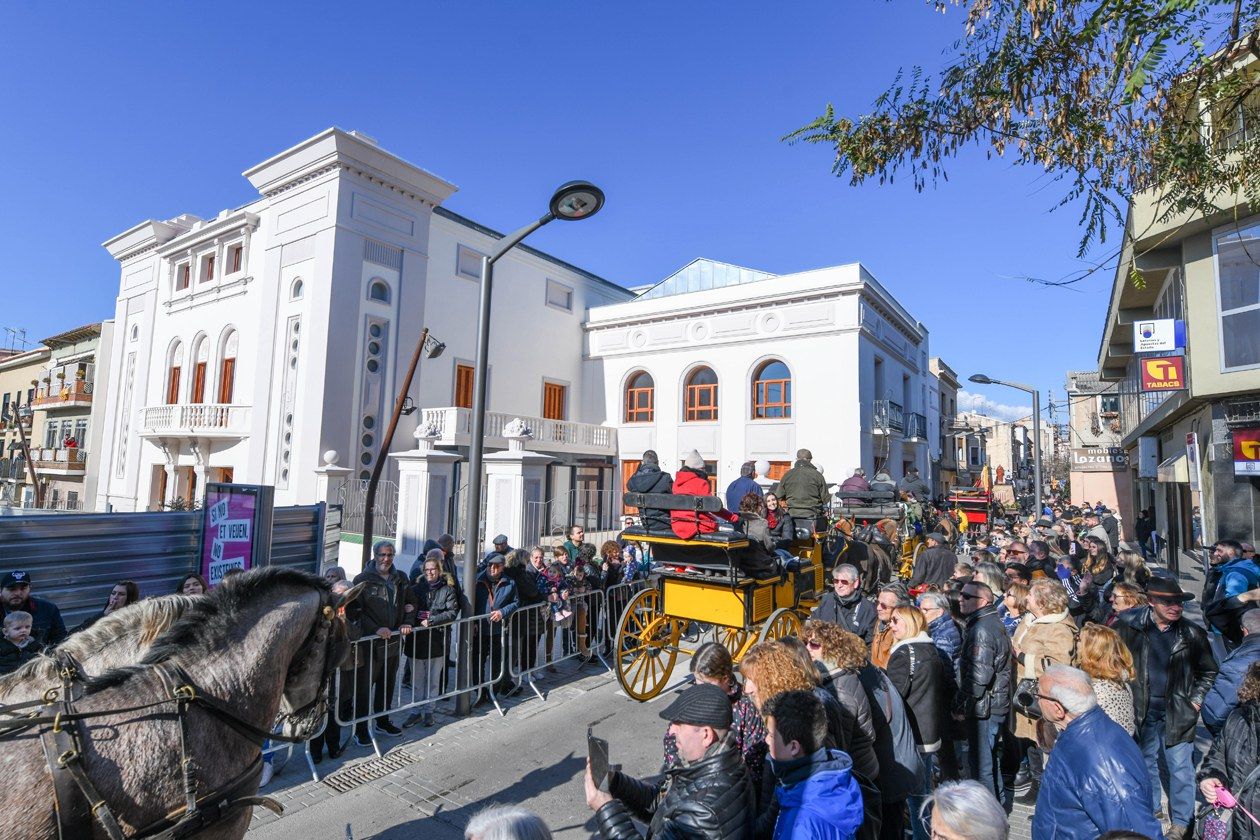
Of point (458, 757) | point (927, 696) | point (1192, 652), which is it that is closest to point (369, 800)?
point (458, 757)

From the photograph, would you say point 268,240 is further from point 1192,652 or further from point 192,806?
point 1192,652

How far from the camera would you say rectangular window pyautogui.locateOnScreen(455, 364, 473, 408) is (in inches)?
896

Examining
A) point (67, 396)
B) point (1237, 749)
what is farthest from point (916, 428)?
point (67, 396)

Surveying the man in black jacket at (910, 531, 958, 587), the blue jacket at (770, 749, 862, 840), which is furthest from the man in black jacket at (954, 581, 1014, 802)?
the man in black jacket at (910, 531, 958, 587)

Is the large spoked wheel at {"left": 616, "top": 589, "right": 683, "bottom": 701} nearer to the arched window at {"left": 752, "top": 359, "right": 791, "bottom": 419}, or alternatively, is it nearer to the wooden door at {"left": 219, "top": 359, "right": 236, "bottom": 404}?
the arched window at {"left": 752, "top": 359, "right": 791, "bottom": 419}

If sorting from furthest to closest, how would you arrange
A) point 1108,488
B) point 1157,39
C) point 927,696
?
point 1108,488
point 927,696
point 1157,39

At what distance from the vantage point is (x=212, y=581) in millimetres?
7496

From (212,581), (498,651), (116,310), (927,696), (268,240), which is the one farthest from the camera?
(116,310)

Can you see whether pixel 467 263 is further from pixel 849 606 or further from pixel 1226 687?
pixel 1226 687

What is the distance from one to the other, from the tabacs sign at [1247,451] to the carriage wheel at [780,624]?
8127 mm

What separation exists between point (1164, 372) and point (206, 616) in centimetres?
1404

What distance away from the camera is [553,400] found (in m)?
26.6

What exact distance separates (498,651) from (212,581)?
3668 millimetres

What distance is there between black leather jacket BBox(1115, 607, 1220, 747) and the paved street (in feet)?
3.69
